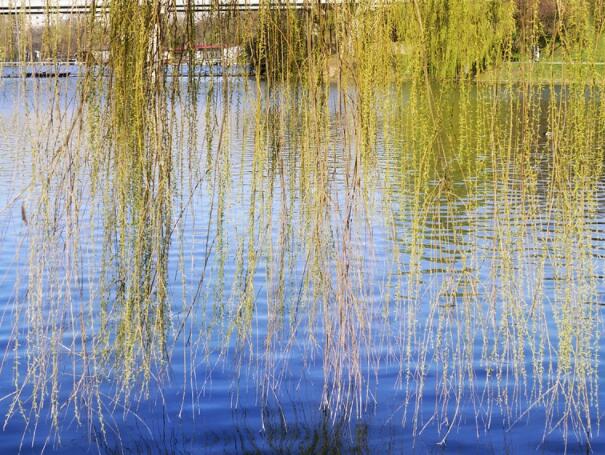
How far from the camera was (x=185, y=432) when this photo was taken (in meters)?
4.08

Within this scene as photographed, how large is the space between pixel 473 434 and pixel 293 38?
1994mm

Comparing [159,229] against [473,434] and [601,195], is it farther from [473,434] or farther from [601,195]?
[601,195]

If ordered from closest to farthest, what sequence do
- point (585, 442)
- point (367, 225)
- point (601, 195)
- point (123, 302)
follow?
1. point (367, 225)
2. point (123, 302)
3. point (585, 442)
4. point (601, 195)

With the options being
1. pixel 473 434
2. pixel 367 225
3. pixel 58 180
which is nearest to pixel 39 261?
pixel 58 180

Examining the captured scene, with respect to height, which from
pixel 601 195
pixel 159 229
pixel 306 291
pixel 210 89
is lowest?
pixel 601 195

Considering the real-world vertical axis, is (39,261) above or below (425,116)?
below

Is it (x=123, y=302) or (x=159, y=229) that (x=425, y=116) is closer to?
(x=159, y=229)

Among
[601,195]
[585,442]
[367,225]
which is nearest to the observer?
[367,225]

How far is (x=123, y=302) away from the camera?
2.90 m

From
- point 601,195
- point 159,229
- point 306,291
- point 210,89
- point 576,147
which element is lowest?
point 601,195

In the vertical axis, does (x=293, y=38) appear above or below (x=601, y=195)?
above

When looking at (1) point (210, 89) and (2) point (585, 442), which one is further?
(2) point (585, 442)

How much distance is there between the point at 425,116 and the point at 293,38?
0.45 metres

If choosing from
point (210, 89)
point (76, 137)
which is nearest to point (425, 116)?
point (210, 89)
